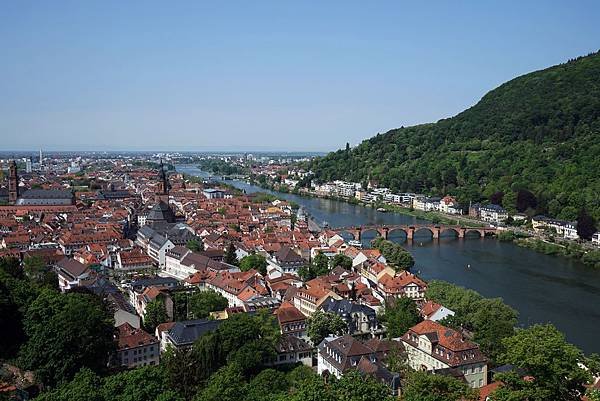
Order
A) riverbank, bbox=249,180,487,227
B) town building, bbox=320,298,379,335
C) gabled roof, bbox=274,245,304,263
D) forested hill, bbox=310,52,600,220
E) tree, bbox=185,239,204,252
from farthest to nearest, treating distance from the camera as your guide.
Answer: forested hill, bbox=310,52,600,220 < riverbank, bbox=249,180,487,227 < tree, bbox=185,239,204,252 < gabled roof, bbox=274,245,304,263 < town building, bbox=320,298,379,335

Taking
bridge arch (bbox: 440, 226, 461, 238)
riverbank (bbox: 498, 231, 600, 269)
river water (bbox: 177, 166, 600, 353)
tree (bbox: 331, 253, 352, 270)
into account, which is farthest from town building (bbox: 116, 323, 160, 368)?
bridge arch (bbox: 440, 226, 461, 238)

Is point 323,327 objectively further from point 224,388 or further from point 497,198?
point 497,198

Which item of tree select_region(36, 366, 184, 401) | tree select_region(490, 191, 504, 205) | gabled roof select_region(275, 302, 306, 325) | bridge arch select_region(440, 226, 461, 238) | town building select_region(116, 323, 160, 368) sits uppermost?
tree select_region(490, 191, 504, 205)

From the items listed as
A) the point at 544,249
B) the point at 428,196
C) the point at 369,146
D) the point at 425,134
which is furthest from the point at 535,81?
the point at 544,249

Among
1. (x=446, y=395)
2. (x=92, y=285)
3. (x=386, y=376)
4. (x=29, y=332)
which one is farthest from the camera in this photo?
(x=92, y=285)

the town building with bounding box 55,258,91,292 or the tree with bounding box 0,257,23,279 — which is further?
the town building with bounding box 55,258,91,292

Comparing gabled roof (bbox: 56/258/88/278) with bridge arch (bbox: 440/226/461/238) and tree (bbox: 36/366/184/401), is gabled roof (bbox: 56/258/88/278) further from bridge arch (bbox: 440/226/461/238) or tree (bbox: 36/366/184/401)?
bridge arch (bbox: 440/226/461/238)

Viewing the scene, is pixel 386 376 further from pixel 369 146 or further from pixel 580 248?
pixel 369 146
